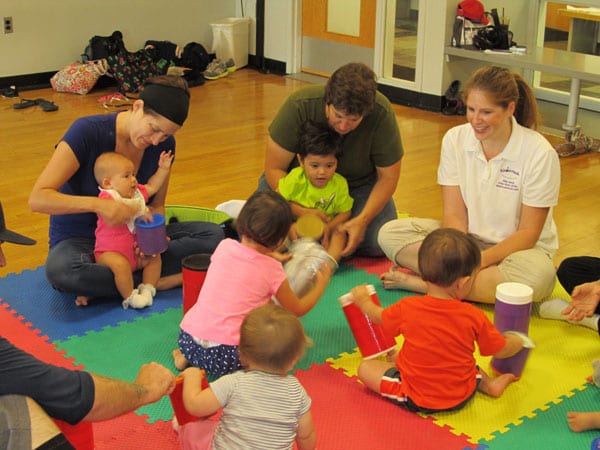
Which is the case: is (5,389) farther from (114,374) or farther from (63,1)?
(63,1)

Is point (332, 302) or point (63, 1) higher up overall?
point (63, 1)

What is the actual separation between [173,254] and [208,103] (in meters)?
3.34

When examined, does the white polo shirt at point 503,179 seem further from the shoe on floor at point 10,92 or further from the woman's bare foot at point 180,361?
the shoe on floor at point 10,92

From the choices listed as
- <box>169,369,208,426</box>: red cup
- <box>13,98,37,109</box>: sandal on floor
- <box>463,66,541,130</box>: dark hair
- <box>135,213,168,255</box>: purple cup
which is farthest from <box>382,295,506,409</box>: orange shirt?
<box>13,98,37,109</box>: sandal on floor

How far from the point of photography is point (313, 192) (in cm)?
357

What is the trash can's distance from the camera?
300 inches

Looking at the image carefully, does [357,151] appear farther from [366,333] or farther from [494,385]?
[494,385]

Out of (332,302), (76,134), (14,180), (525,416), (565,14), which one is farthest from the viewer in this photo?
(565,14)

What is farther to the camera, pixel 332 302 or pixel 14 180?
pixel 14 180

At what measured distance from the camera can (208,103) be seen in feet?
21.9

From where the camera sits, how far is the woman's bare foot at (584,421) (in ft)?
8.52

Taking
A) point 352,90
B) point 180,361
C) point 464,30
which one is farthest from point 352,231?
point 464,30

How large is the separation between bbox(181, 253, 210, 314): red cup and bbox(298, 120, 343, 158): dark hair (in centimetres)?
68

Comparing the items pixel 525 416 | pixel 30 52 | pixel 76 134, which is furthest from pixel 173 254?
pixel 30 52
